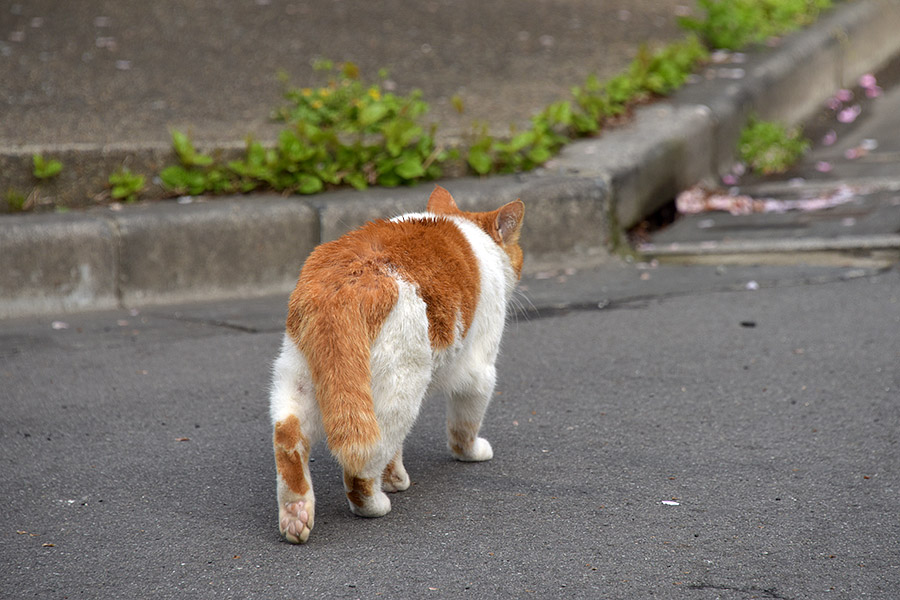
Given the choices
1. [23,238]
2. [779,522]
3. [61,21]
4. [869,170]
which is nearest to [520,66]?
[869,170]

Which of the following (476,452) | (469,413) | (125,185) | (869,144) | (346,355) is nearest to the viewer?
(346,355)

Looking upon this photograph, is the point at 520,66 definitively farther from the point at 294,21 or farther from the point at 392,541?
the point at 392,541

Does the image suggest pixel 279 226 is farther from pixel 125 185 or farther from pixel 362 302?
pixel 362 302

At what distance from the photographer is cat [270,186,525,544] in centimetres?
248

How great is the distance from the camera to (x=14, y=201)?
16.5 feet

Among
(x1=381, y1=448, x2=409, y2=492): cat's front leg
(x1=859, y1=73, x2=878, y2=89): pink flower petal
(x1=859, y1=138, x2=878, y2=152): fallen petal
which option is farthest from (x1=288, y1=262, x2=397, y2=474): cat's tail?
(x1=859, y1=73, x2=878, y2=89): pink flower petal

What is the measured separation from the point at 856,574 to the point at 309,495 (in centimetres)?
134

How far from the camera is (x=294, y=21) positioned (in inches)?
303

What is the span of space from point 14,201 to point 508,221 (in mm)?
3007

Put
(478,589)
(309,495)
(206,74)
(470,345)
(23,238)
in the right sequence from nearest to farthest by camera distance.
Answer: (478,589) < (309,495) < (470,345) < (23,238) < (206,74)

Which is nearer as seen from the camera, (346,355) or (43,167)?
(346,355)

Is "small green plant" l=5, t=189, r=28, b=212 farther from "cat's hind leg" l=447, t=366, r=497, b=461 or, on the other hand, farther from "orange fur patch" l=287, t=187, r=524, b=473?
"cat's hind leg" l=447, t=366, r=497, b=461

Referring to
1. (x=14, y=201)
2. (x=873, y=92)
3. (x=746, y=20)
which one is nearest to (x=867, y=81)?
(x=873, y=92)

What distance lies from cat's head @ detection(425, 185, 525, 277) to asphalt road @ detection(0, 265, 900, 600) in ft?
2.05
